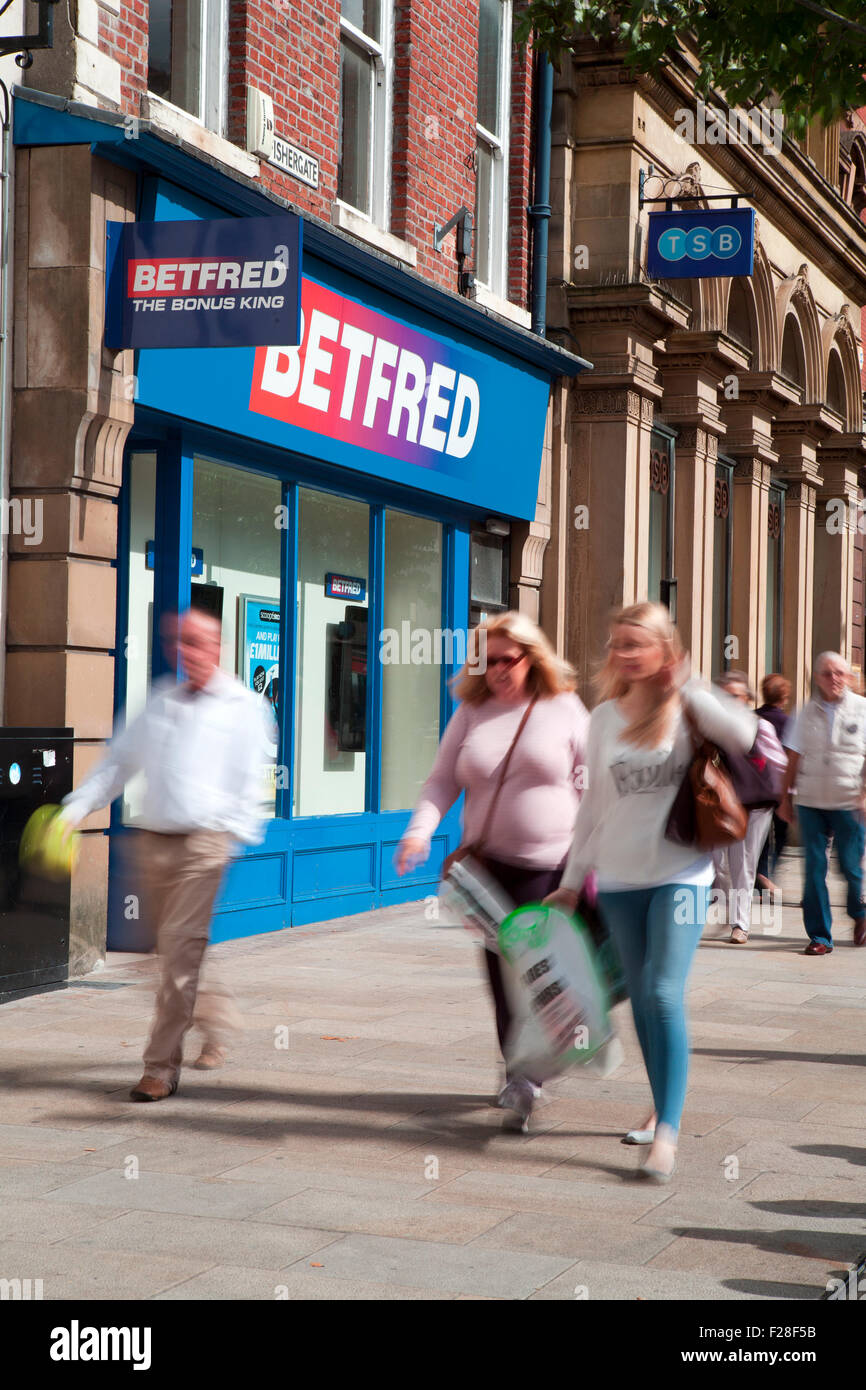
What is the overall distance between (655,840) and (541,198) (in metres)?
10.3

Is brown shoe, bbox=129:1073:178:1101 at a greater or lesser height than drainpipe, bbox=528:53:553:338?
lesser

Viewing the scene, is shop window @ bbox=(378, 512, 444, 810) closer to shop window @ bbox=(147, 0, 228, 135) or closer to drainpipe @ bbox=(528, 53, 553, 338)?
drainpipe @ bbox=(528, 53, 553, 338)

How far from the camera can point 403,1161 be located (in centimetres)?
549

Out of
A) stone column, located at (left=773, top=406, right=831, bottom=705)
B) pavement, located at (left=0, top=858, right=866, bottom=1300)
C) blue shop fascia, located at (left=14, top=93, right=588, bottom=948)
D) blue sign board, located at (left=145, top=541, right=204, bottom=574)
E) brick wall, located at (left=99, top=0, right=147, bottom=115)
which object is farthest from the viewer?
stone column, located at (left=773, top=406, right=831, bottom=705)

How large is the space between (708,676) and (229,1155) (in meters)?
13.8

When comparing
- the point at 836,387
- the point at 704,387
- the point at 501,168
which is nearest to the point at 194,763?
the point at 501,168

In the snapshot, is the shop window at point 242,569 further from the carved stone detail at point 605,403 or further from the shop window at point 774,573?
the shop window at point 774,573

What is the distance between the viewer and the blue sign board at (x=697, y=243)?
49.5ft

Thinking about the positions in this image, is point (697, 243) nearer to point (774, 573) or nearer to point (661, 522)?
point (661, 522)

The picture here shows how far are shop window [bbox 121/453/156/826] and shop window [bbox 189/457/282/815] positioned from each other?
0.29 m

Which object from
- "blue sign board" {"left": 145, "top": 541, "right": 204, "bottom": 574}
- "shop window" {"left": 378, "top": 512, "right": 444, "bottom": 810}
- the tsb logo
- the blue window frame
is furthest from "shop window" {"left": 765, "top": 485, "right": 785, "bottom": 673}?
"blue sign board" {"left": 145, "top": 541, "right": 204, "bottom": 574}

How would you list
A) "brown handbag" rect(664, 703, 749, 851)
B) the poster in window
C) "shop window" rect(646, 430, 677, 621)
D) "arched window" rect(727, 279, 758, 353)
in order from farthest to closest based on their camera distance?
1. "arched window" rect(727, 279, 758, 353)
2. "shop window" rect(646, 430, 677, 621)
3. the poster in window
4. "brown handbag" rect(664, 703, 749, 851)

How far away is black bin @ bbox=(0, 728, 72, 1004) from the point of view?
7.99m

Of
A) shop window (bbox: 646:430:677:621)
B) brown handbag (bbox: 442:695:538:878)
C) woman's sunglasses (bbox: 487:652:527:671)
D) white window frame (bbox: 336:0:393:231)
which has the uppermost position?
white window frame (bbox: 336:0:393:231)
